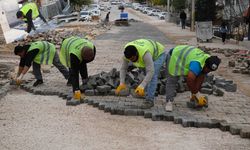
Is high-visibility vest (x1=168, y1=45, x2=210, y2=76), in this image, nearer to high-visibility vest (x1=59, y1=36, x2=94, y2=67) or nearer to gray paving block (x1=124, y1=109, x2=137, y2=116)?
gray paving block (x1=124, y1=109, x2=137, y2=116)

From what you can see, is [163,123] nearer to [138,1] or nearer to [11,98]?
[11,98]

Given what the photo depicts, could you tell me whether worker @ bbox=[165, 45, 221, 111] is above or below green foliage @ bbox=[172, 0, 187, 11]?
above

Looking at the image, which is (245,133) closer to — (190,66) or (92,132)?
(190,66)

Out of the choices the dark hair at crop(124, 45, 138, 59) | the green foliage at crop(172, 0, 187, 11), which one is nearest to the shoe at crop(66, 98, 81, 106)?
the dark hair at crop(124, 45, 138, 59)

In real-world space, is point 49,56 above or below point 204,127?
above

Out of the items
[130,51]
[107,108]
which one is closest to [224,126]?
[130,51]

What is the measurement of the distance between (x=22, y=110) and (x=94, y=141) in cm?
243

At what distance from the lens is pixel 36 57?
→ 1021 centimetres

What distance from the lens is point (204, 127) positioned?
24.1ft

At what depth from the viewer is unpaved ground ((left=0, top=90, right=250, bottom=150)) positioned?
21.2ft

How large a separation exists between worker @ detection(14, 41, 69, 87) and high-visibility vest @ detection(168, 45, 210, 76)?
350 centimetres

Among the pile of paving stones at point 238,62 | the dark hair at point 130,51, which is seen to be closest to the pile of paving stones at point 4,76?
the dark hair at point 130,51

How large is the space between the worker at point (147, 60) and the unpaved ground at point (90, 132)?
22.2 inches

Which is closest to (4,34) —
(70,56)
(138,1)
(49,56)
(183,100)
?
(49,56)
